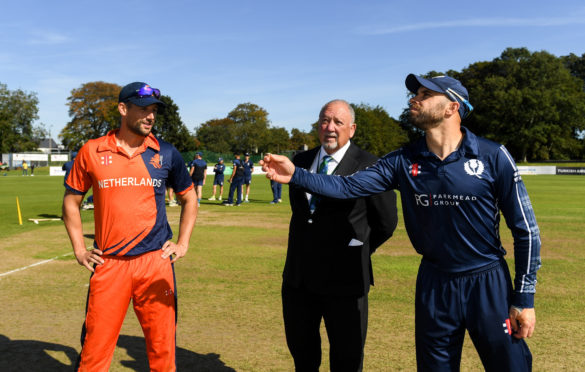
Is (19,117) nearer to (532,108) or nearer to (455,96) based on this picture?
(532,108)

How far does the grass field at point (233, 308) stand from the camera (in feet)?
15.8

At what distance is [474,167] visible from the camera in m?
2.76

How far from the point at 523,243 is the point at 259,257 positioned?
7382 millimetres

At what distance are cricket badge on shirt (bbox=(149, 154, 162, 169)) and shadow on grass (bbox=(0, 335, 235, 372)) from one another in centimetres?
210

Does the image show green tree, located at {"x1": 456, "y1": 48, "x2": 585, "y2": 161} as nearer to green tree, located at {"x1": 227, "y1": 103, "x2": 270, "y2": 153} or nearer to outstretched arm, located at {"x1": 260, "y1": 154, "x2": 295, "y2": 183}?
green tree, located at {"x1": 227, "y1": 103, "x2": 270, "y2": 153}

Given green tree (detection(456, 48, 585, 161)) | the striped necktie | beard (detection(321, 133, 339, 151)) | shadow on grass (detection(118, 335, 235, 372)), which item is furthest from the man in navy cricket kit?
green tree (detection(456, 48, 585, 161))

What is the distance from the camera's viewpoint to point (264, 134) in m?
96.8

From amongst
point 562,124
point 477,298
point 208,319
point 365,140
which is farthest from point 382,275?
point 562,124

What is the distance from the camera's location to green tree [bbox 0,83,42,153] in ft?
303

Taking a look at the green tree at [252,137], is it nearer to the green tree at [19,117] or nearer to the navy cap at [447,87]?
the green tree at [19,117]

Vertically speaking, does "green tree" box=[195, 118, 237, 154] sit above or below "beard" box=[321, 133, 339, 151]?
above

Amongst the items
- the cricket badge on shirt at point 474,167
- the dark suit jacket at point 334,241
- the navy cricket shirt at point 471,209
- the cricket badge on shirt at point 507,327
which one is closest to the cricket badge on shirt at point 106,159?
the dark suit jacket at point 334,241

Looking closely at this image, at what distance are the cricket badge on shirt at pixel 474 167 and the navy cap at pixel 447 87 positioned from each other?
1.18 ft

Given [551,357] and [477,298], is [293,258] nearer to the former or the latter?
[477,298]
